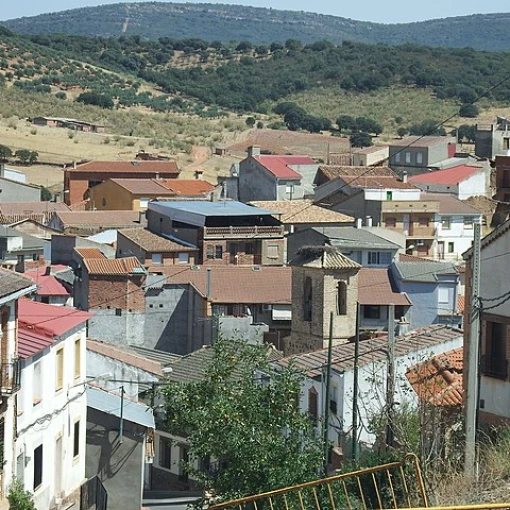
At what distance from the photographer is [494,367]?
25.7m

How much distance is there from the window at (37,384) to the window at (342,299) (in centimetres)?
2117

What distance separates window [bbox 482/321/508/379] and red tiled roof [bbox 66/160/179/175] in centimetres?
5995

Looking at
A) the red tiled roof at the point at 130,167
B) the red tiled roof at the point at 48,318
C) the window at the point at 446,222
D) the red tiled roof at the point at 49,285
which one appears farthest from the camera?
the red tiled roof at the point at 130,167

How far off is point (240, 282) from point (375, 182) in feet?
71.7

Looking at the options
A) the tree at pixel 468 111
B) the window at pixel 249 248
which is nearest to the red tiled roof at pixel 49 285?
the window at pixel 249 248

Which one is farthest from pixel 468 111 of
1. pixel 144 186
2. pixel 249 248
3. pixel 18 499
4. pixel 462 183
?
pixel 18 499

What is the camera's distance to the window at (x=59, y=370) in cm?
2528

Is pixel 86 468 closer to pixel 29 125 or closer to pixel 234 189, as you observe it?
pixel 234 189

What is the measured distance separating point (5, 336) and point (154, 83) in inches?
5417

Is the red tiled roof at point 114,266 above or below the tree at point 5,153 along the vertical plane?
below

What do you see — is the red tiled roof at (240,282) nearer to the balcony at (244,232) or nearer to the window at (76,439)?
the balcony at (244,232)

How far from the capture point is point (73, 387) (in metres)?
26.6

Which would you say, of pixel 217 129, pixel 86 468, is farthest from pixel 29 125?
pixel 86 468

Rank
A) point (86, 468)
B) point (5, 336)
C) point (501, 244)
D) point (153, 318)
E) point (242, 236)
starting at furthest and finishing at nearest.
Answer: point (242, 236)
point (153, 318)
point (86, 468)
point (501, 244)
point (5, 336)
